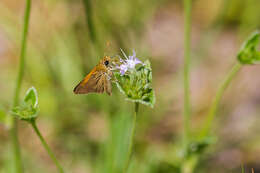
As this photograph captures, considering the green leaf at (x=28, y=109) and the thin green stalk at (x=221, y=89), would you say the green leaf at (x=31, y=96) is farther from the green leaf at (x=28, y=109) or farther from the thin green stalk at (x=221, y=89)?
the thin green stalk at (x=221, y=89)

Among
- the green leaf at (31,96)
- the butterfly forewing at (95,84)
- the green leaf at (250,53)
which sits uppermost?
the green leaf at (250,53)

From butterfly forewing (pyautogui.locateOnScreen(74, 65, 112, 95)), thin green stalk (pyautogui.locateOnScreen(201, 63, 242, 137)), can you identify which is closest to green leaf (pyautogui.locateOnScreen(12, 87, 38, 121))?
butterfly forewing (pyautogui.locateOnScreen(74, 65, 112, 95))

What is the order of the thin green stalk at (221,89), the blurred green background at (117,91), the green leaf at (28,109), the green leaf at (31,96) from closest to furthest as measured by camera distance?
the green leaf at (28,109) < the green leaf at (31,96) < the thin green stalk at (221,89) < the blurred green background at (117,91)

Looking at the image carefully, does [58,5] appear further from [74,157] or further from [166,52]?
[74,157]

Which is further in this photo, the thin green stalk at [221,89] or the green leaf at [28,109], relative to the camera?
the thin green stalk at [221,89]

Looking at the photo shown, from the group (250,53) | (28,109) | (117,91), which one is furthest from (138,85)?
(117,91)

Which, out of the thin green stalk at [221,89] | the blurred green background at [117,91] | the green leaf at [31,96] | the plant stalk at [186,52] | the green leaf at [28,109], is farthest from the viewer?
the blurred green background at [117,91]

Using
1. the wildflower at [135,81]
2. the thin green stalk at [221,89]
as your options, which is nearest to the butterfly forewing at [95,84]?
the wildflower at [135,81]
